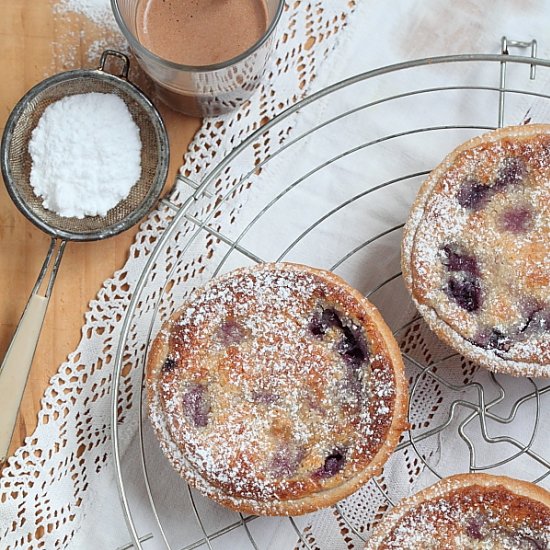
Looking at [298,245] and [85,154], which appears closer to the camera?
[85,154]

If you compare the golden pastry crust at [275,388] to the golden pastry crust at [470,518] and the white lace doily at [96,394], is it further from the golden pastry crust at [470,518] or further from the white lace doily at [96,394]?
the white lace doily at [96,394]

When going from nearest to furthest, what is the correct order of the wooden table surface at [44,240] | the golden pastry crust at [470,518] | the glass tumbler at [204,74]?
the golden pastry crust at [470,518]
the glass tumbler at [204,74]
the wooden table surface at [44,240]

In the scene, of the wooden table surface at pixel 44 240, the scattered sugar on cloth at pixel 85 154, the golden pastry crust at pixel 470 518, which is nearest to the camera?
the golden pastry crust at pixel 470 518

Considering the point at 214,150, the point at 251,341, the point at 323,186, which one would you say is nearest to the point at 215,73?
the point at 214,150

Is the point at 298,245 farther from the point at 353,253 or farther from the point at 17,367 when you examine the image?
the point at 17,367

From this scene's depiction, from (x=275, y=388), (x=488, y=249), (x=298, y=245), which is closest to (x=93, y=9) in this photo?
(x=298, y=245)

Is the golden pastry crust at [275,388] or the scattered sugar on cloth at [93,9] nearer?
the golden pastry crust at [275,388]

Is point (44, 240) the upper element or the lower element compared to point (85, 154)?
lower

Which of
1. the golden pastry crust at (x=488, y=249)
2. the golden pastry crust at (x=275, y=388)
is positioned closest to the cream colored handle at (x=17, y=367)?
the golden pastry crust at (x=275, y=388)

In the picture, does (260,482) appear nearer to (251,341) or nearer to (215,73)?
(251,341)
